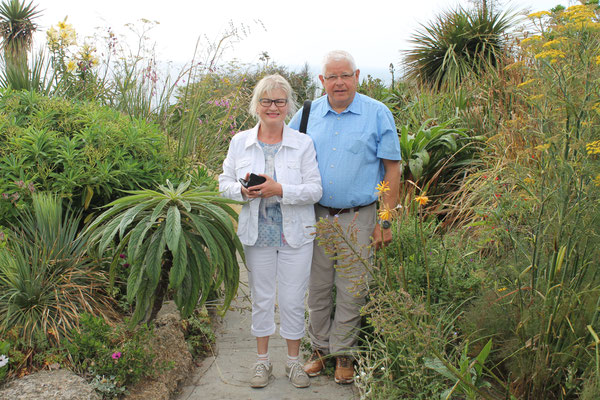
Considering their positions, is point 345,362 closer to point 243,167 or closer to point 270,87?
point 243,167

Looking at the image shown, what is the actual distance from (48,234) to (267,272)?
1596 mm

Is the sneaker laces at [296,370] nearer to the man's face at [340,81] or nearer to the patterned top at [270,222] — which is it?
the patterned top at [270,222]

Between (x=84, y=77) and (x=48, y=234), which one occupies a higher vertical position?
(x=84, y=77)

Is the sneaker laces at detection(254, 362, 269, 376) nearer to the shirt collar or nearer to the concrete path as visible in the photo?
the concrete path

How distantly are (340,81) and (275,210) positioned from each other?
3.13ft

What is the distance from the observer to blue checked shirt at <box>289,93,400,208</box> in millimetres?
3658

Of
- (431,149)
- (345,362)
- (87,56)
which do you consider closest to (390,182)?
(345,362)

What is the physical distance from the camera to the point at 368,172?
370 centimetres

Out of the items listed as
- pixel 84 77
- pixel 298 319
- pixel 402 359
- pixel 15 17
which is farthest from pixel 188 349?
pixel 15 17

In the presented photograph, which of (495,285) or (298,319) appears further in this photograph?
(298,319)

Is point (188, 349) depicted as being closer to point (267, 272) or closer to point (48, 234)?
point (267, 272)

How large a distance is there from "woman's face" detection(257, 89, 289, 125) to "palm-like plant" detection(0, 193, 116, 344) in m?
1.61

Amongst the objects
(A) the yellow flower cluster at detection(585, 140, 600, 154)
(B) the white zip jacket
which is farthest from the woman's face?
(A) the yellow flower cluster at detection(585, 140, 600, 154)

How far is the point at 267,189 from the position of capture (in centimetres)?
346
